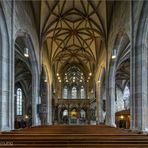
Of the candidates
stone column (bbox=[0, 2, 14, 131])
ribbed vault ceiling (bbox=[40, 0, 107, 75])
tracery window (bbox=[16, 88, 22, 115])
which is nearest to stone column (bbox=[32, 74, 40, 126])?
ribbed vault ceiling (bbox=[40, 0, 107, 75])

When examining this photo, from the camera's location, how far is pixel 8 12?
16.1 m

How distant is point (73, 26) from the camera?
111ft

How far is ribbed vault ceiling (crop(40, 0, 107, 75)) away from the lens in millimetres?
27594

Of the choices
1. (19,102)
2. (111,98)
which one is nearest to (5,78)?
(111,98)

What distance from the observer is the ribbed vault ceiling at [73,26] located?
2759 centimetres

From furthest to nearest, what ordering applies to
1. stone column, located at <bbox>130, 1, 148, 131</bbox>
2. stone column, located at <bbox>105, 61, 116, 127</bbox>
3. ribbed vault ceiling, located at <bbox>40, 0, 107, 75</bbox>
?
ribbed vault ceiling, located at <bbox>40, 0, 107, 75</bbox> < stone column, located at <bbox>105, 61, 116, 127</bbox> < stone column, located at <bbox>130, 1, 148, 131</bbox>

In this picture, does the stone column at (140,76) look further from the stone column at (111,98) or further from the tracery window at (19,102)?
the tracery window at (19,102)

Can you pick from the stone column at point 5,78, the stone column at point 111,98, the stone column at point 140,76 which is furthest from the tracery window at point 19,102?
the stone column at point 140,76

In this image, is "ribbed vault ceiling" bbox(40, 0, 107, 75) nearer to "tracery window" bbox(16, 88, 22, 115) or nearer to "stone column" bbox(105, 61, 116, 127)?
"stone column" bbox(105, 61, 116, 127)

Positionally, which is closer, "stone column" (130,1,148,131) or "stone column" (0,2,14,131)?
"stone column" (0,2,14,131)

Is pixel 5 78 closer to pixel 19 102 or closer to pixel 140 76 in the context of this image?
pixel 140 76

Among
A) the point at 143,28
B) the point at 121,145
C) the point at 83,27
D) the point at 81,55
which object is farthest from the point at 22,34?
the point at 81,55

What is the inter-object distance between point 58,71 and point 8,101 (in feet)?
112

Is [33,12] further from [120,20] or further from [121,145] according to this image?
[121,145]
